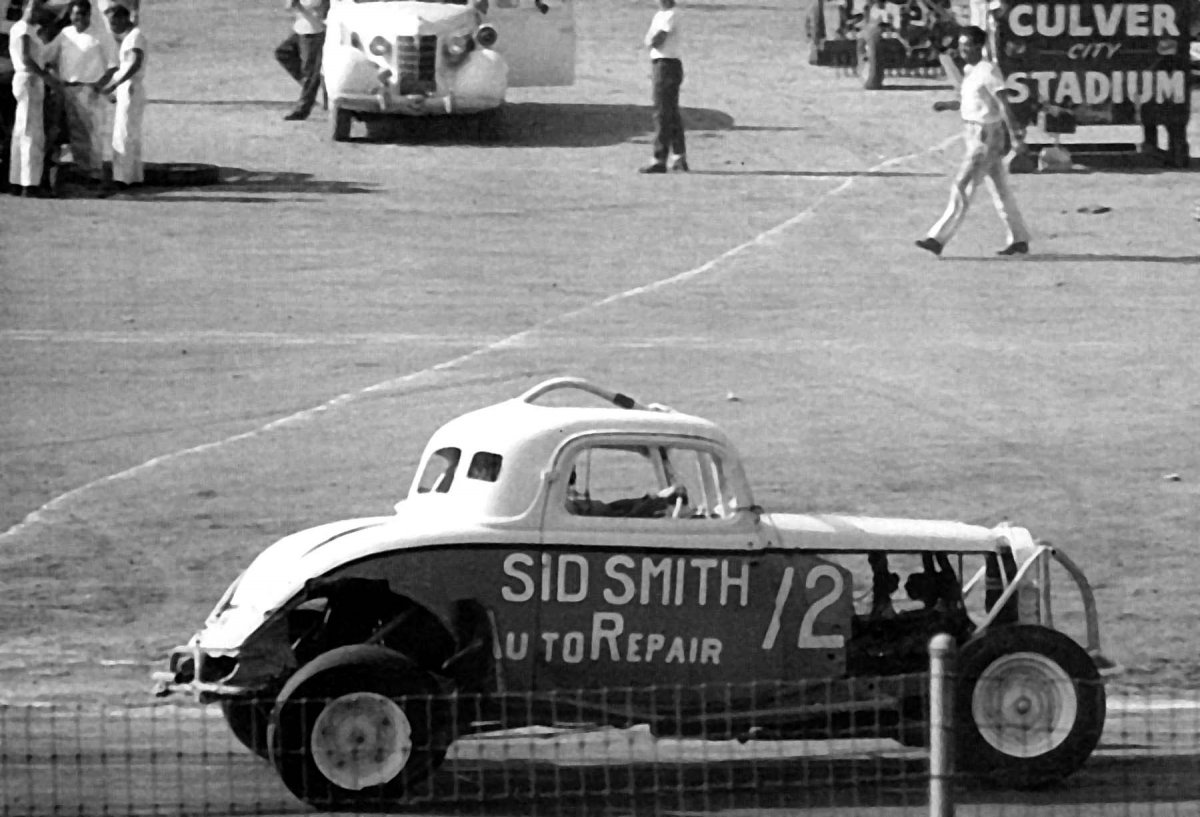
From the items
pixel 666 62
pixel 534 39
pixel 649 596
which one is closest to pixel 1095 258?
pixel 666 62

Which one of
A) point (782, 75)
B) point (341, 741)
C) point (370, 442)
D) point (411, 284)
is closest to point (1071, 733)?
point (341, 741)

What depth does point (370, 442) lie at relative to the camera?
14969 millimetres

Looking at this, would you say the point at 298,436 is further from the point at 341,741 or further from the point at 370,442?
the point at 341,741

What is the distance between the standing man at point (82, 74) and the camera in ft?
77.2

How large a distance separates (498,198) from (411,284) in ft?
13.7

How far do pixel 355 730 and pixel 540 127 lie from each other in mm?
21192

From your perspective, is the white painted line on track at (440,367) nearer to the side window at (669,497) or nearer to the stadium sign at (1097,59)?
the stadium sign at (1097,59)

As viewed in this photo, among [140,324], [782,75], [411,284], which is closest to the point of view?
[140,324]

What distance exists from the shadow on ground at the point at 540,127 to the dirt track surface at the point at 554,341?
127 millimetres

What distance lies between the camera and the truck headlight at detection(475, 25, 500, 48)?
86.9 ft

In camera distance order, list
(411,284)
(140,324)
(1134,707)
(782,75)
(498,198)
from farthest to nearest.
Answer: (782,75)
(498,198)
(411,284)
(140,324)
(1134,707)

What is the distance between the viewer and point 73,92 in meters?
23.6

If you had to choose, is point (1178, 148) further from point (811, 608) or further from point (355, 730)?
point (355, 730)

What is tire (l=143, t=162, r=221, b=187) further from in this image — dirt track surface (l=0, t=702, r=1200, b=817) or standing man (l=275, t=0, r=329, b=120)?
dirt track surface (l=0, t=702, r=1200, b=817)
